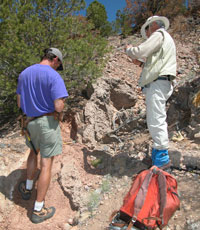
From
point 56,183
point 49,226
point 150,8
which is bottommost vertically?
point 49,226

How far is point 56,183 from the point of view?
289 cm

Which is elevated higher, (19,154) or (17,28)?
(17,28)

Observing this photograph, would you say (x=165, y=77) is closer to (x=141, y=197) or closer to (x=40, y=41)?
(x=141, y=197)

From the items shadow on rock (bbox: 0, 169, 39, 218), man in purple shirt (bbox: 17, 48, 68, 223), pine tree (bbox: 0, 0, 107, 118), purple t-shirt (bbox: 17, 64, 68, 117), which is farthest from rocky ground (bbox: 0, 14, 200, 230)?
purple t-shirt (bbox: 17, 64, 68, 117)

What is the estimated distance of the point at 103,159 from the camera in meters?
3.26

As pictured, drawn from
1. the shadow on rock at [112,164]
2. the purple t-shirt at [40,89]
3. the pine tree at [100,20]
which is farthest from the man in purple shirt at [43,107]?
the pine tree at [100,20]

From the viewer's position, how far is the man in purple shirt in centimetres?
226

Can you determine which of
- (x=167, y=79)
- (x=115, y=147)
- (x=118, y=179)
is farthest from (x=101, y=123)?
(x=167, y=79)

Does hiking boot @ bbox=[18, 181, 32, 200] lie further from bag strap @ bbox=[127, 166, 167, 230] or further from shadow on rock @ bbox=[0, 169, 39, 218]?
bag strap @ bbox=[127, 166, 167, 230]

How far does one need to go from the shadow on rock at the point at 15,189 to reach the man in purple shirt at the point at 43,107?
1.23ft

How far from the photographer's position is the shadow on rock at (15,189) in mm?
2717

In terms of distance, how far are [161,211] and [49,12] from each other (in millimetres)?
3953

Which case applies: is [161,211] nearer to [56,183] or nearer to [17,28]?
[56,183]

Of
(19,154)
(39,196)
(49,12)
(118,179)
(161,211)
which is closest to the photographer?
(161,211)
